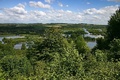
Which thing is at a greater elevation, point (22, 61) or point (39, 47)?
point (39, 47)

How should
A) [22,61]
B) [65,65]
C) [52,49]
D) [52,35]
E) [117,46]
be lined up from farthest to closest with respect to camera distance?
[22,61] < [52,35] < [52,49] < [117,46] < [65,65]

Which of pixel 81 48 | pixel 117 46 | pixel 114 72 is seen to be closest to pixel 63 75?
pixel 114 72

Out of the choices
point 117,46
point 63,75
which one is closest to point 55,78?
point 63,75

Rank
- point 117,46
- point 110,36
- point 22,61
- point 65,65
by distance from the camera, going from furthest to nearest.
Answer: point 22,61 < point 110,36 < point 117,46 < point 65,65

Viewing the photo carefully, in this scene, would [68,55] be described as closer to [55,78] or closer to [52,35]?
[55,78]

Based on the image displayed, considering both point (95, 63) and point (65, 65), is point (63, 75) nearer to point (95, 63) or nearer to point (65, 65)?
point (65, 65)

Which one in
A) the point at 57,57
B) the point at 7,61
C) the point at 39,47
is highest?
the point at 57,57

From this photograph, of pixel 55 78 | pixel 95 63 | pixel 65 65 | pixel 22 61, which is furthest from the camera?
pixel 22 61

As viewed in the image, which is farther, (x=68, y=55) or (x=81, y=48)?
(x=81, y=48)

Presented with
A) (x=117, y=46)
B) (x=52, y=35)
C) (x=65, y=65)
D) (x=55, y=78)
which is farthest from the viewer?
(x=52, y=35)
